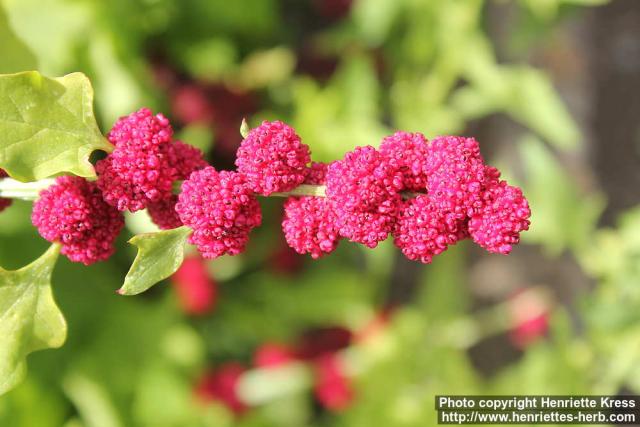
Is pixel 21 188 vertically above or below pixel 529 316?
below

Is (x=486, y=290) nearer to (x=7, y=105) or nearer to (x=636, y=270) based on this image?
(x=636, y=270)

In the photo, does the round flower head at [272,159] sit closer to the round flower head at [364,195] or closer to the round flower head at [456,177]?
the round flower head at [364,195]

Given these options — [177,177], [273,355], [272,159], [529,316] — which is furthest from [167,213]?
[529,316]

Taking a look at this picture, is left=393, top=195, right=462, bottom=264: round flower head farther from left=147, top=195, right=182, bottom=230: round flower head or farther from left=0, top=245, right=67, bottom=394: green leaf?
left=0, top=245, right=67, bottom=394: green leaf

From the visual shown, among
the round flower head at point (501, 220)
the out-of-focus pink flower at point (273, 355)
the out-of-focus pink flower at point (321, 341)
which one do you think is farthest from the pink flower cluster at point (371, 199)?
the out-of-focus pink flower at point (321, 341)

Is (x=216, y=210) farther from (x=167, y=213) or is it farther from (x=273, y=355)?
(x=273, y=355)

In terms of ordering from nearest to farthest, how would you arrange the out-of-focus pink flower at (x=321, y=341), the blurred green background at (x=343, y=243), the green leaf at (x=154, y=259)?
the green leaf at (x=154, y=259), the blurred green background at (x=343, y=243), the out-of-focus pink flower at (x=321, y=341)

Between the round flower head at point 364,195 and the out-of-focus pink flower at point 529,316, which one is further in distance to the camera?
the out-of-focus pink flower at point 529,316
